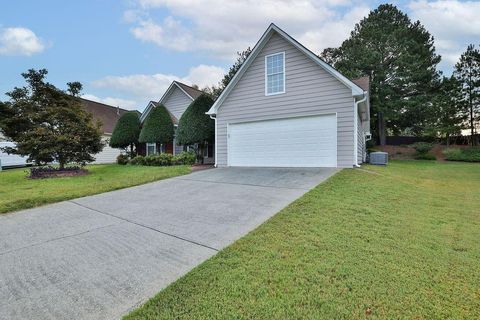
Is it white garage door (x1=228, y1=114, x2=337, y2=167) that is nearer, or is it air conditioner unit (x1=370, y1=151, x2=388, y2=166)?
white garage door (x1=228, y1=114, x2=337, y2=167)

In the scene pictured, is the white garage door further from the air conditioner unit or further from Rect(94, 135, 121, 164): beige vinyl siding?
Rect(94, 135, 121, 164): beige vinyl siding

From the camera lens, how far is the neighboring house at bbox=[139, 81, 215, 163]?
61.4 feet

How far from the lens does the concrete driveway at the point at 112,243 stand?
2.37 metres

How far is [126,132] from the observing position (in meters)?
17.9

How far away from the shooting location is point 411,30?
78.8 feet

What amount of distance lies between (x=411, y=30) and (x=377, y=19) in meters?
3.24

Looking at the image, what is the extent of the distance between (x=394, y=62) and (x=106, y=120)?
2713 centimetres

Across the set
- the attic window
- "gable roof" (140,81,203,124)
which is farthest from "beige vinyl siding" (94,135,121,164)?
the attic window

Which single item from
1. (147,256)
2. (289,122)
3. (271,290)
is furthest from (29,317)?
(289,122)

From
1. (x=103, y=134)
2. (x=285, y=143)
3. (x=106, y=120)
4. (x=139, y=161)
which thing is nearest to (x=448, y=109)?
(x=285, y=143)

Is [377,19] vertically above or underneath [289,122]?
above

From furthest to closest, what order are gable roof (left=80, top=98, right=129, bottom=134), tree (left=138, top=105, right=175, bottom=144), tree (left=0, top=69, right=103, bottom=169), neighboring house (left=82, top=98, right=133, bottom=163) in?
gable roof (left=80, top=98, right=129, bottom=134) < neighboring house (left=82, top=98, right=133, bottom=163) < tree (left=138, top=105, right=175, bottom=144) < tree (left=0, top=69, right=103, bottom=169)

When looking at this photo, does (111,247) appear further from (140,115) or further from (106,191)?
(140,115)

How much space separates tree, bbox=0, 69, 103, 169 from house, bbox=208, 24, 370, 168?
21.0ft
